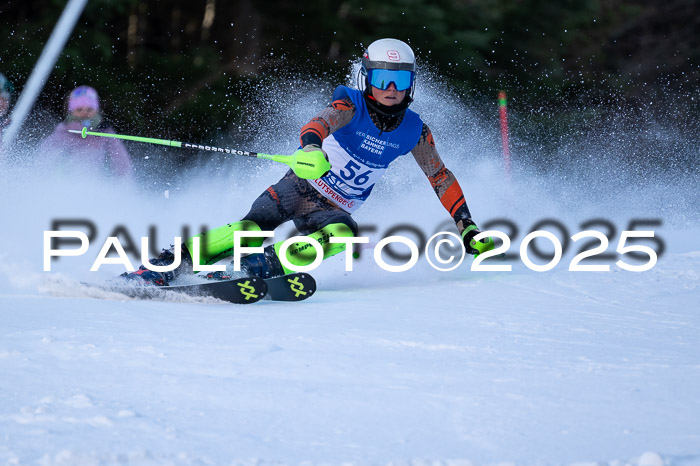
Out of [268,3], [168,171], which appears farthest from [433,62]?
[168,171]

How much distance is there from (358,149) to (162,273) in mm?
1282

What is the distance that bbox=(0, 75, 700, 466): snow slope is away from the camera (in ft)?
7.13

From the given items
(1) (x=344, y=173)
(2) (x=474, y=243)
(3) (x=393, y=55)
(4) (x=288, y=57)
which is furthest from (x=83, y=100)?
(4) (x=288, y=57)

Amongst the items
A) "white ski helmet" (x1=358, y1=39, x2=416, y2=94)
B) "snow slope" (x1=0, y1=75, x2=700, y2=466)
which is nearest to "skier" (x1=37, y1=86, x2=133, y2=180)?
"snow slope" (x1=0, y1=75, x2=700, y2=466)

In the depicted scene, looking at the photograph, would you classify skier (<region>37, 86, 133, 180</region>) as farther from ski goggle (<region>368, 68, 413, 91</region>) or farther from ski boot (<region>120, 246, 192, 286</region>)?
ski goggle (<region>368, 68, 413, 91</region>)

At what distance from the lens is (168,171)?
11.4m

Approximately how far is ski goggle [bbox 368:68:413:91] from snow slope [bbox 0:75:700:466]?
1134 mm

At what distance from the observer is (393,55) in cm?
472

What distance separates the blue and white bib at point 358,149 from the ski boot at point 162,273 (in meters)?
0.85

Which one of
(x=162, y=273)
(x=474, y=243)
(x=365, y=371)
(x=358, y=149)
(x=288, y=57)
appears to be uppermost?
(x=288, y=57)

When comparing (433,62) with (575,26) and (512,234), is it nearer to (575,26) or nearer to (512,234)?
(575,26)

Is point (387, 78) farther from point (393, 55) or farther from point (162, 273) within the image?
point (162, 273)

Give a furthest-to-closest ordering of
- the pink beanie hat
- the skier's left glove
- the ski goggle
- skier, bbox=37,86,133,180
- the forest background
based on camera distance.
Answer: the forest background
the pink beanie hat
skier, bbox=37,86,133,180
the skier's left glove
the ski goggle

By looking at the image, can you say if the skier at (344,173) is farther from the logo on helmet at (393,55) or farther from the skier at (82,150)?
the skier at (82,150)
